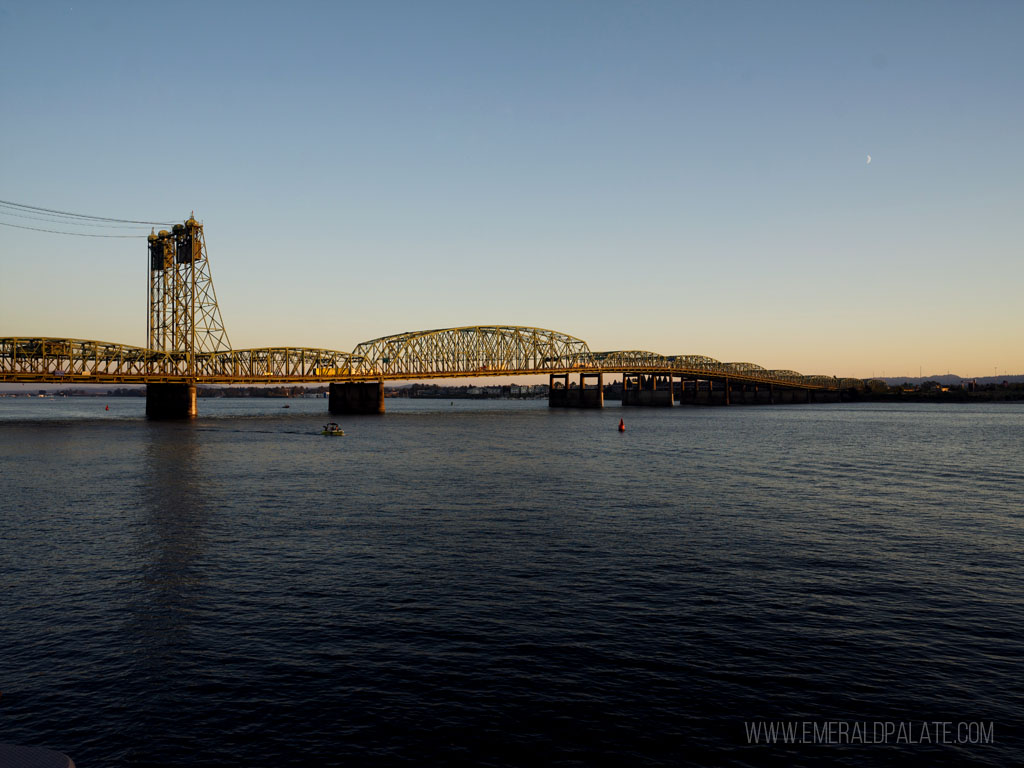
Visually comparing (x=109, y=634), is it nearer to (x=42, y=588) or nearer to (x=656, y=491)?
(x=42, y=588)

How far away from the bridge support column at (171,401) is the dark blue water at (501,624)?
117m

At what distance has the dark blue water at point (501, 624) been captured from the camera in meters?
15.8

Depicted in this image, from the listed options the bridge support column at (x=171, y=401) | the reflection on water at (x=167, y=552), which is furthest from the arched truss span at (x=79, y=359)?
the reflection on water at (x=167, y=552)

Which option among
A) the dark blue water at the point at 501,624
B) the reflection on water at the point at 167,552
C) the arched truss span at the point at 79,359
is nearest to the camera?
the dark blue water at the point at 501,624

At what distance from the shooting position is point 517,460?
73.2 metres

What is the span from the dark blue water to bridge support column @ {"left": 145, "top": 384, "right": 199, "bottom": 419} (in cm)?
11731

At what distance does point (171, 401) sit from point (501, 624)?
16314 centimetres

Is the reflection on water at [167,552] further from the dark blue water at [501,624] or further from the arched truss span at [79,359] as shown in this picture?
the arched truss span at [79,359]

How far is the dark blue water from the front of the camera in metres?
15.8

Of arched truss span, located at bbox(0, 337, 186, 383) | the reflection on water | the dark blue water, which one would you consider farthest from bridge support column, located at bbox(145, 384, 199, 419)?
the dark blue water

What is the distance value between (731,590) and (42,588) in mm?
27201

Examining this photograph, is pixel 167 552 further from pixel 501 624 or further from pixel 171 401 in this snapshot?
pixel 171 401

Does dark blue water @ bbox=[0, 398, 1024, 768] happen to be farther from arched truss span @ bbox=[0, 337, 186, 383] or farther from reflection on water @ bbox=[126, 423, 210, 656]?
arched truss span @ bbox=[0, 337, 186, 383]

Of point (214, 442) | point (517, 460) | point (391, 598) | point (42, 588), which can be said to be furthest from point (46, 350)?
point (391, 598)
